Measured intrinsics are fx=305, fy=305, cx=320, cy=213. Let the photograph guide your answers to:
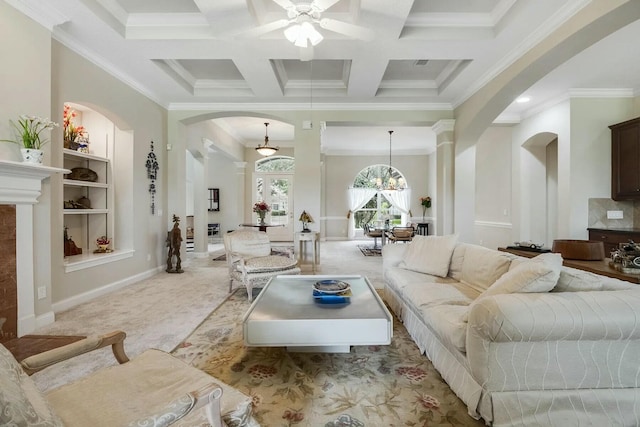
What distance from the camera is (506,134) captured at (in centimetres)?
637

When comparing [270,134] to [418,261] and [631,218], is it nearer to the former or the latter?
[418,261]

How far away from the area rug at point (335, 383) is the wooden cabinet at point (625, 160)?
417 cm

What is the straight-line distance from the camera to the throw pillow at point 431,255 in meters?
3.23

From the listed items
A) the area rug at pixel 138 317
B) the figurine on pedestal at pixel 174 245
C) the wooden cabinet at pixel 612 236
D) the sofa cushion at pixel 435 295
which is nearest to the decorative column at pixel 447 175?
the wooden cabinet at pixel 612 236

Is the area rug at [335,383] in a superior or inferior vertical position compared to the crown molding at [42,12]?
inferior

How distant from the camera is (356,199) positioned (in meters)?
10.4

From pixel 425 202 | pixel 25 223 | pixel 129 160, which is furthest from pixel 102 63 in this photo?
pixel 425 202

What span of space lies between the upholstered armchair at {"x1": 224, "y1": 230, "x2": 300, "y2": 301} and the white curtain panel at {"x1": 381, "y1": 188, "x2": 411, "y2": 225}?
6.75 metres

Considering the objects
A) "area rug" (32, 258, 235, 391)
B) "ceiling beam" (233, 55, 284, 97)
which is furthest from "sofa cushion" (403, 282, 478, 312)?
"ceiling beam" (233, 55, 284, 97)

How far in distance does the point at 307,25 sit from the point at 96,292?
157 inches

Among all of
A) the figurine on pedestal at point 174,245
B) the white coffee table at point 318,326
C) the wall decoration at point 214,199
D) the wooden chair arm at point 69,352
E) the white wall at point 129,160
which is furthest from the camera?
the wall decoration at point 214,199

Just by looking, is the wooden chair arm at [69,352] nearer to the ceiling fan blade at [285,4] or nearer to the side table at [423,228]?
the ceiling fan blade at [285,4]

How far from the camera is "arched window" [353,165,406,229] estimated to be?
34.7 feet

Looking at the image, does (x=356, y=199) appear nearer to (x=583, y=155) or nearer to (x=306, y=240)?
(x=306, y=240)
